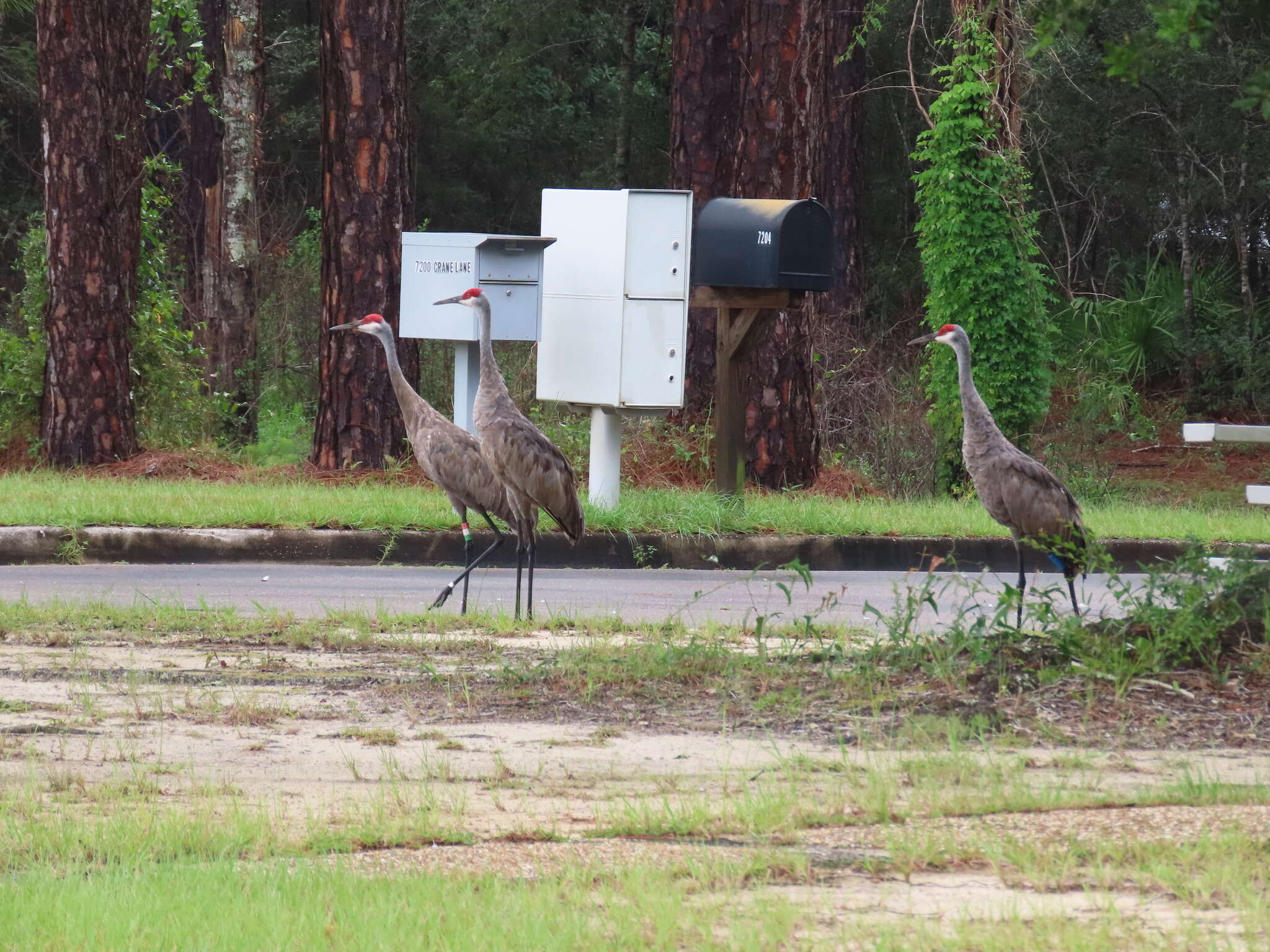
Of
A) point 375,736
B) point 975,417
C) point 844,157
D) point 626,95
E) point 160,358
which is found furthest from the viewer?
point 626,95

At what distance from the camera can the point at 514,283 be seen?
12.3 m

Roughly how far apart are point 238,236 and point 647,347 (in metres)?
9.24

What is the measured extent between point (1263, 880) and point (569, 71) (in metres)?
35.8

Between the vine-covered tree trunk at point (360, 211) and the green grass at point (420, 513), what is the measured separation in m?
1.32

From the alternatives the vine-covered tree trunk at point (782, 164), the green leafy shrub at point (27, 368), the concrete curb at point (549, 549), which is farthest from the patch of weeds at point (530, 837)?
the green leafy shrub at point (27, 368)

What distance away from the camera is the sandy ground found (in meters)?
4.14

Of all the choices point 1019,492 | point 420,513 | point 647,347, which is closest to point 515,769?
point 1019,492

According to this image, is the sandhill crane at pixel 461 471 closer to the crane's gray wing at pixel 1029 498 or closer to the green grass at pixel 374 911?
the crane's gray wing at pixel 1029 498

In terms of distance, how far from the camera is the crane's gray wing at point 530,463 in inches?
373

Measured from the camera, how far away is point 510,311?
12289 mm

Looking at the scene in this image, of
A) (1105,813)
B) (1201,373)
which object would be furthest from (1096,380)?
(1105,813)

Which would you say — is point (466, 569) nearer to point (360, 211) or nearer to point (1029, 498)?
point (1029, 498)

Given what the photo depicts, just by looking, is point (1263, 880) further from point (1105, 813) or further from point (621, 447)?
point (621, 447)

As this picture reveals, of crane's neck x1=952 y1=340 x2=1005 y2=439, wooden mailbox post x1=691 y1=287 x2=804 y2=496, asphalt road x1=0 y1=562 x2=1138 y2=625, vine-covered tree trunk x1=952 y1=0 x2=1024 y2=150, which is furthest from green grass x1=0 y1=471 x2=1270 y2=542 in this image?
vine-covered tree trunk x1=952 y1=0 x2=1024 y2=150
